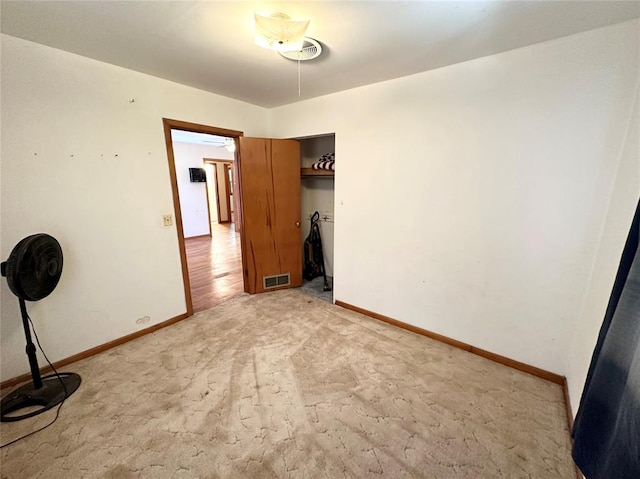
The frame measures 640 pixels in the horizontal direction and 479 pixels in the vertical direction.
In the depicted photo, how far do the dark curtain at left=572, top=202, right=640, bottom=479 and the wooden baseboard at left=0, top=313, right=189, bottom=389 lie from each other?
10.2ft

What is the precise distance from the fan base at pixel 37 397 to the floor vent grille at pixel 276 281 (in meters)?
1.99

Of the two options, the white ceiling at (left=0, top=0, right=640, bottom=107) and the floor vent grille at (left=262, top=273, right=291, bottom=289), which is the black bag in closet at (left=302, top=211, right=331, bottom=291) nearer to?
the floor vent grille at (left=262, top=273, right=291, bottom=289)

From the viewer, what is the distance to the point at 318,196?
4004 millimetres

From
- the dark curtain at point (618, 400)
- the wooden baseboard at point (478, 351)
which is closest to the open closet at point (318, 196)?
the wooden baseboard at point (478, 351)

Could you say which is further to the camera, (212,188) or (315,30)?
(212,188)

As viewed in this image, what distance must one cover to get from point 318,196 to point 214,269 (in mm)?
2246

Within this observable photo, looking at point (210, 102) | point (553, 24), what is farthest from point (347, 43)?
point (210, 102)

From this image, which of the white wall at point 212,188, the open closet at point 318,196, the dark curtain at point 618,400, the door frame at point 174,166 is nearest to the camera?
the dark curtain at point 618,400

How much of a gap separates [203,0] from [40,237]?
1.79 meters

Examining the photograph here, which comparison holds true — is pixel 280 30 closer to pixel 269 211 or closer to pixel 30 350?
pixel 269 211

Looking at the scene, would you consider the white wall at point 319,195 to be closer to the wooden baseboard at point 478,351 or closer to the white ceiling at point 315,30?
the wooden baseboard at point 478,351

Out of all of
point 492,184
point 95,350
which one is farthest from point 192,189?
point 492,184

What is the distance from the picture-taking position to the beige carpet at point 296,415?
1360mm

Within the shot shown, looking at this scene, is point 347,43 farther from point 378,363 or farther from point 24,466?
point 24,466
